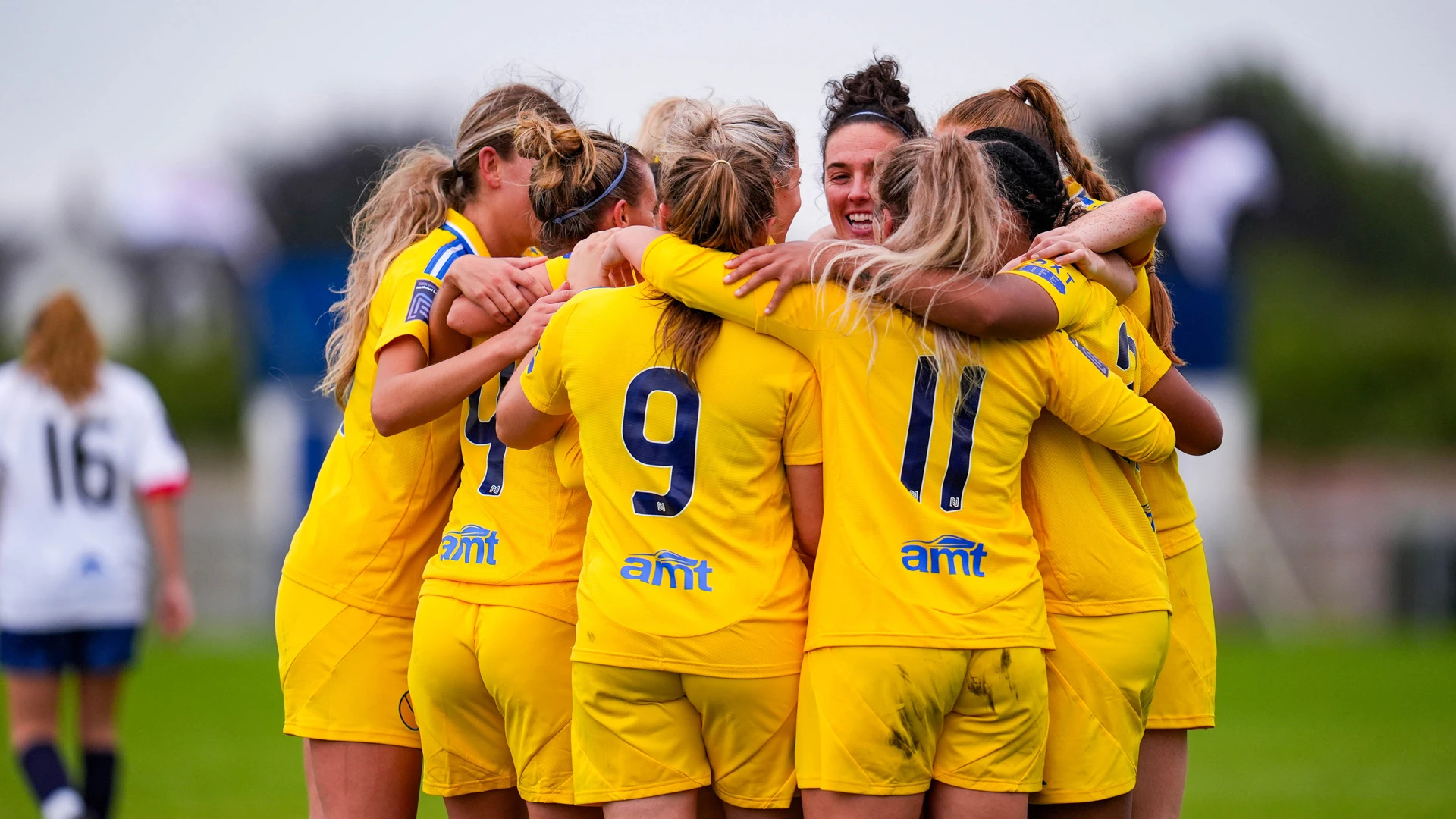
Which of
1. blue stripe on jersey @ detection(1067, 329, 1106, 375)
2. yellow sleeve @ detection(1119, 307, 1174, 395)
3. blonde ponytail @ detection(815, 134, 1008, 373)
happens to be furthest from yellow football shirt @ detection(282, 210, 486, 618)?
yellow sleeve @ detection(1119, 307, 1174, 395)

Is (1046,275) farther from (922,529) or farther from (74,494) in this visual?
(74,494)

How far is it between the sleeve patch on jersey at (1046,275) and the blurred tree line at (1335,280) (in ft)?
97.7

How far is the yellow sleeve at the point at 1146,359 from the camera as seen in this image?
11.1 ft

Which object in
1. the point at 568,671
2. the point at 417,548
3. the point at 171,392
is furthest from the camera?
the point at 171,392

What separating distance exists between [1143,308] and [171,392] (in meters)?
37.8

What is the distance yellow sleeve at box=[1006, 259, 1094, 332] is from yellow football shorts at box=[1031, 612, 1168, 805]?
67 cm

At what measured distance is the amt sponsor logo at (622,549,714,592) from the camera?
2.97 meters

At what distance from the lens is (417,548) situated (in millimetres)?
3725

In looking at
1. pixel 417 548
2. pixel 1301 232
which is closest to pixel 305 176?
pixel 1301 232

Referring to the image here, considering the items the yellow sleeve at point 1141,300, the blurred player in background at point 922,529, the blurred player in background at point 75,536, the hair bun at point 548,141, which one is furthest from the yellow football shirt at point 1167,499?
the blurred player in background at point 75,536

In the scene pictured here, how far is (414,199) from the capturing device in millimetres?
3914

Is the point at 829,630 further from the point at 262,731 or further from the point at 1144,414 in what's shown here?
the point at 262,731

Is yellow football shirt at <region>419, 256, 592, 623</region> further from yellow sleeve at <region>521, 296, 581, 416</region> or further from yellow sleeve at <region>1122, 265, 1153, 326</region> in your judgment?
yellow sleeve at <region>1122, 265, 1153, 326</region>

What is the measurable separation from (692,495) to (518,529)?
0.59 meters
